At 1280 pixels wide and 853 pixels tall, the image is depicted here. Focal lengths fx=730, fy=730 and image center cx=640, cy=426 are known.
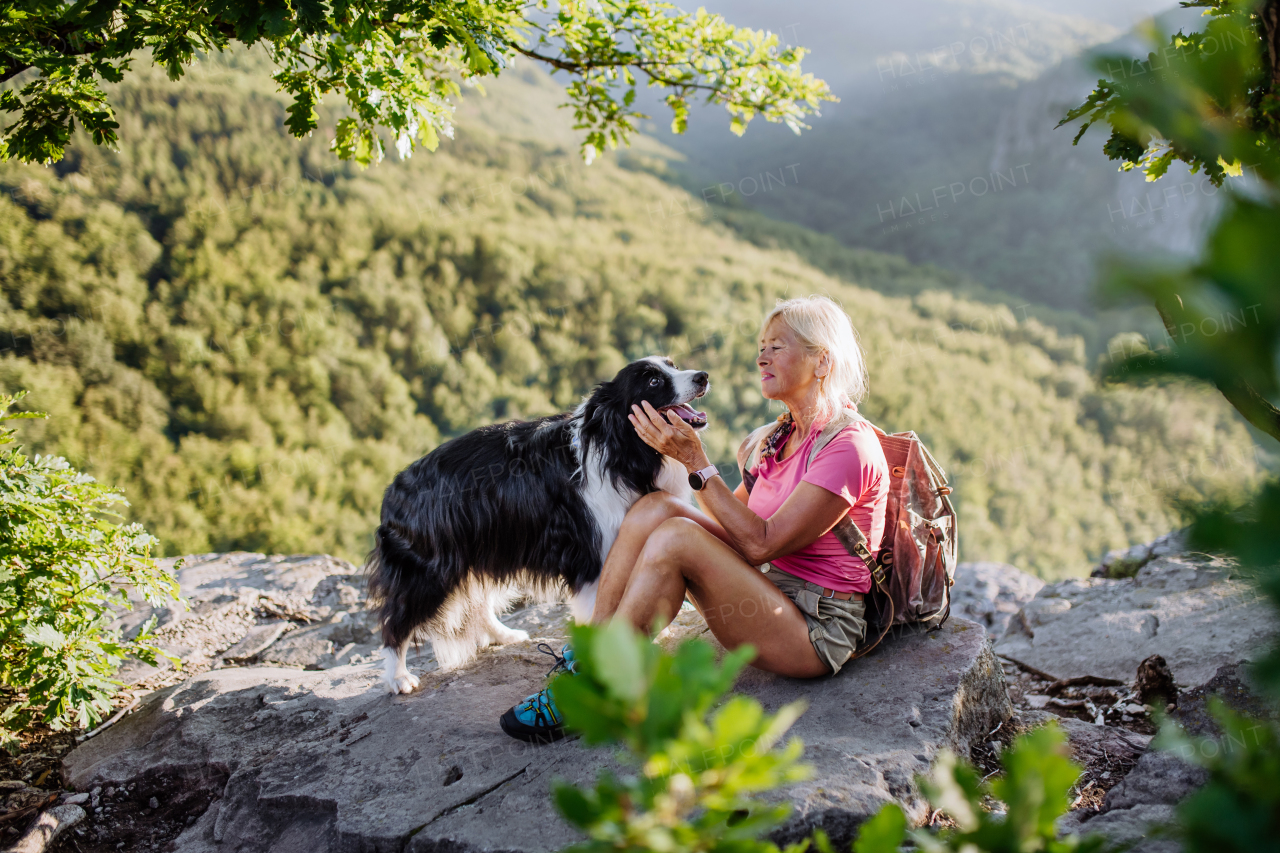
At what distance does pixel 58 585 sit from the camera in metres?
2.37

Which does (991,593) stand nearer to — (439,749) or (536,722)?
(536,722)

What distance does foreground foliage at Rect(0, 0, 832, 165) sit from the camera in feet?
6.39

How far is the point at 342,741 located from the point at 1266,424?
8.53 ft

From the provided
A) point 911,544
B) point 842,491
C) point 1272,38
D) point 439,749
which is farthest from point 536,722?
point 1272,38

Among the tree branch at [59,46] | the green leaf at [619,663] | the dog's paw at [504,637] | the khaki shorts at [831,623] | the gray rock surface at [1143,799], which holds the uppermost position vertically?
the tree branch at [59,46]

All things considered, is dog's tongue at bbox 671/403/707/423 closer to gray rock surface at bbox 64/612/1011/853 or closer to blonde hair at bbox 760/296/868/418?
blonde hair at bbox 760/296/868/418

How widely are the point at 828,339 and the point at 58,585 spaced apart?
261 cm

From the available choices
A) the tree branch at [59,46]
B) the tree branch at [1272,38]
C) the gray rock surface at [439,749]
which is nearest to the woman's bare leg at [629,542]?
the gray rock surface at [439,749]

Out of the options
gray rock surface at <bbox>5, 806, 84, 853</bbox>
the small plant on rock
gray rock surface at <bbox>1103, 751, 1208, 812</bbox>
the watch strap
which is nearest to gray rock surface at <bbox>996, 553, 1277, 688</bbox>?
gray rock surface at <bbox>1103, 751, 1208, 812</bbox>

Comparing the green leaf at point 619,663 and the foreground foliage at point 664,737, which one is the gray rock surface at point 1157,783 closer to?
the foreground foliage at point 664,737

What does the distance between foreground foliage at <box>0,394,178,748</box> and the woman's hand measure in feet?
5.82

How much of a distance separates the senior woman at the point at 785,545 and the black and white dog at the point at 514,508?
0.36 m

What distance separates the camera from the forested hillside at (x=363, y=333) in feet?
27.4

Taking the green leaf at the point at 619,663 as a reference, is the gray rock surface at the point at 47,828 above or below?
below
